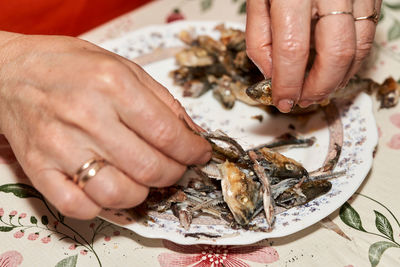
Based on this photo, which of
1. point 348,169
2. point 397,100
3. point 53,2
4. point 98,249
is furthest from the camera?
point 53,2

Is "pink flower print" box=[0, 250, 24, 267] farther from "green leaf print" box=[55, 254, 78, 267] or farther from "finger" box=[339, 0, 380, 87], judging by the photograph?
"finger" box=[339, 0, 380, 87]

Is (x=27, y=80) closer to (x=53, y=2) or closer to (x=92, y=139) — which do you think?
(x=92, y=139)

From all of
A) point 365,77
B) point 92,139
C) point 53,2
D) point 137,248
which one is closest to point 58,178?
point 92,139

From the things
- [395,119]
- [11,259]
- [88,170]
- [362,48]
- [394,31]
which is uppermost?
[362,48]

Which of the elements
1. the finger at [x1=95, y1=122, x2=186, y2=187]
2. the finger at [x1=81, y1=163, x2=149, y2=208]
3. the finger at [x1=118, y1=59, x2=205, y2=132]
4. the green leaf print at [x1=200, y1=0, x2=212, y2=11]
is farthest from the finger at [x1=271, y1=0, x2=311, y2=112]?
the green leaf print at [x1=200, y1=0, x2=212, y2=11]

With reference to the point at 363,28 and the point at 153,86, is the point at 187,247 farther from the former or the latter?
the point at 363,28

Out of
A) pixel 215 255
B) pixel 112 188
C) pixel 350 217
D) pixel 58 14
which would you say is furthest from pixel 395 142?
pixel 58 14
